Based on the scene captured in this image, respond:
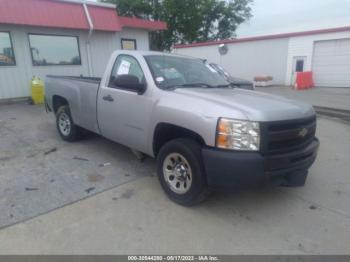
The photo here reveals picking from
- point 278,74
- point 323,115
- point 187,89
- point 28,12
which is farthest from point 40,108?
point 278,74

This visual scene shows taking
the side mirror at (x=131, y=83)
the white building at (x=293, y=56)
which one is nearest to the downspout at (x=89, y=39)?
the side mirror at (x=131, y=83)

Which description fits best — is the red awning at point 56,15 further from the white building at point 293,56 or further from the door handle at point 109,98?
the white building at point 293,56

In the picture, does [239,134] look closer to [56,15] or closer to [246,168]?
[246,168]

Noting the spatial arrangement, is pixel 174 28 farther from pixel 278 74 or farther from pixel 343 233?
pixel 343 233

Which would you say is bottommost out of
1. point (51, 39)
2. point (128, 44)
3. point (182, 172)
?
point (182, 172)

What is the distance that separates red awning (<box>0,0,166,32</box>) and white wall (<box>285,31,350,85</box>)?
426 inches

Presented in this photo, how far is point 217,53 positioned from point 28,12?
50.0 ft

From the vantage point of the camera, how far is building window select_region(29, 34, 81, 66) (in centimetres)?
1100

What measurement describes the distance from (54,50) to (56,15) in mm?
1429

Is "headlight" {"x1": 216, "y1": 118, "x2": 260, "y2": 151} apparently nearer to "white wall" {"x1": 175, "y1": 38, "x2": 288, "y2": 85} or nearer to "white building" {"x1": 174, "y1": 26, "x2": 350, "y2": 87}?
"white building" {"x1": 174, "y1": 26, "x2": 350, "y2": 87}

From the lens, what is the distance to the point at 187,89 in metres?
3.60

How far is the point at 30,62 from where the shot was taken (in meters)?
10.9

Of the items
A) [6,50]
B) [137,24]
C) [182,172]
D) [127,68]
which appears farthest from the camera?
[137,24]

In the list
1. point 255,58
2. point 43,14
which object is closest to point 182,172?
point 43,14
